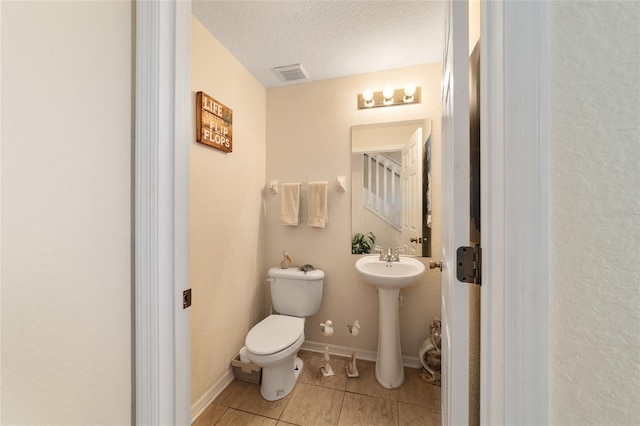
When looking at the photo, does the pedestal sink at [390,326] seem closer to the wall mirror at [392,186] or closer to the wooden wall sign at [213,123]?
the wall mirror at [392,186]

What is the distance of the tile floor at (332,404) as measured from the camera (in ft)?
4.63

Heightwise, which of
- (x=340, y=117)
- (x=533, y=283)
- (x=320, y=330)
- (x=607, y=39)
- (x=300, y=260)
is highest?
(x=340, y=117)

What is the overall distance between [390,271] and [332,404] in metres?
0.94

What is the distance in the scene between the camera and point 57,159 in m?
0.53

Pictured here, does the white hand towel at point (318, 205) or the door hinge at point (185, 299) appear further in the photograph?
the white hand towel at point (318, 205)

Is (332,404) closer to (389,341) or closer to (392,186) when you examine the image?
(389,341)

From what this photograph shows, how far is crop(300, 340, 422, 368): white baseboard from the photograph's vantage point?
192 centimetres

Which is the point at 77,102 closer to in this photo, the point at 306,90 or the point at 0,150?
the point at 0,150

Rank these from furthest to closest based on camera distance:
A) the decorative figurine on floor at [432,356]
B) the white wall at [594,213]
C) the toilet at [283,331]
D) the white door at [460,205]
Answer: the decorative figurine on floor at [432,356], the toilet at [283,331], the white door at [460,205], the white wall at [594,213]

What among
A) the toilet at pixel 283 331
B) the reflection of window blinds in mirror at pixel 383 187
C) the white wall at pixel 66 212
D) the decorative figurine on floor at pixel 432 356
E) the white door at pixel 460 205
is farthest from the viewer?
the reflection of window blinds in mirror at pixel 383 187

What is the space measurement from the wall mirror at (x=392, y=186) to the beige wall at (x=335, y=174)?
6cm

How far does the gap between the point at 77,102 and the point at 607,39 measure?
994 mm

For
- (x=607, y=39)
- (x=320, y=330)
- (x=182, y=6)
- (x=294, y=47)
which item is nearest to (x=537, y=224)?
(x=607, y=39)

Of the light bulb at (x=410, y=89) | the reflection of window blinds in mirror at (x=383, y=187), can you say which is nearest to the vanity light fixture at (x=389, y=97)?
the light bulb at (x=410, y=89)
